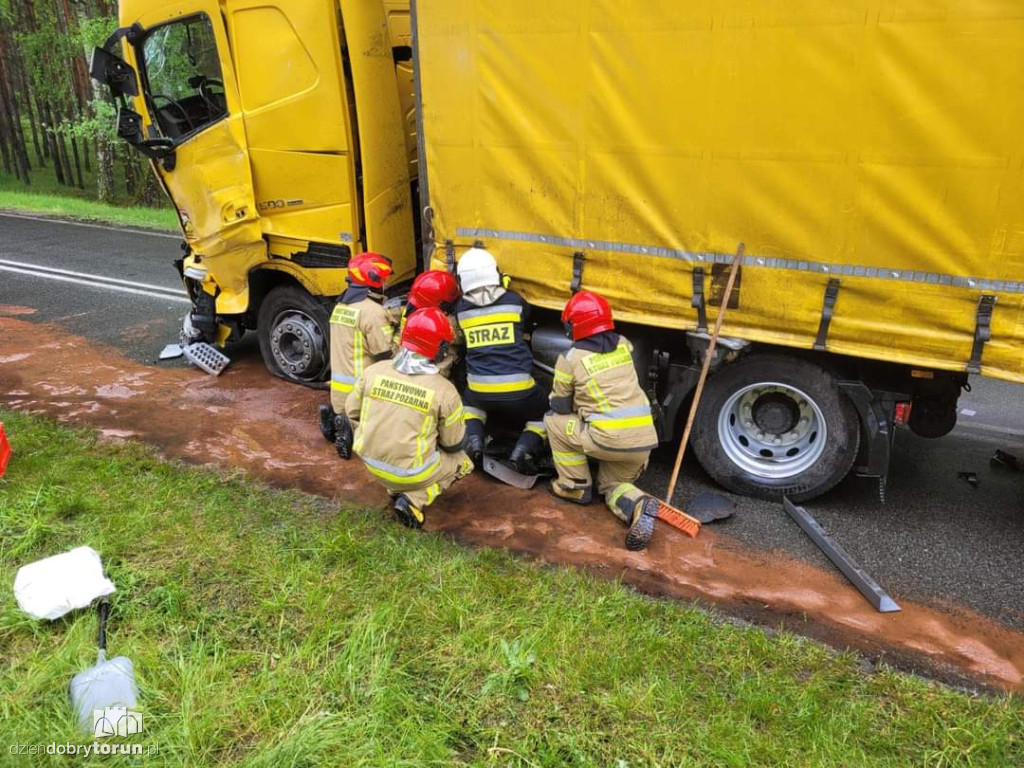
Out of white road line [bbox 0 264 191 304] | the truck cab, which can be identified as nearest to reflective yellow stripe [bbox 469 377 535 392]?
the truck cab

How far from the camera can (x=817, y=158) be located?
341cm

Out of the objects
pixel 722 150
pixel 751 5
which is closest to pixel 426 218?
pixel 722 150

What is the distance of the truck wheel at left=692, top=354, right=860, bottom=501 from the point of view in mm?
3932

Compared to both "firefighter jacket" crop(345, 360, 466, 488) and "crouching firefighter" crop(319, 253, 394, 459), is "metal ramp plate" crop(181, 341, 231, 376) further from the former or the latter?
"firefighter jacket" crop(345, 360, 466, 488)

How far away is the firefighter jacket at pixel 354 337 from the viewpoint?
4.73 meters

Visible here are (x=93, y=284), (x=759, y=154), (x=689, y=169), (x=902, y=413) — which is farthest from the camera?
(x=93, y=284)

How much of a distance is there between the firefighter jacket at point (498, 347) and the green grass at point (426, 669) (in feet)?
3.58

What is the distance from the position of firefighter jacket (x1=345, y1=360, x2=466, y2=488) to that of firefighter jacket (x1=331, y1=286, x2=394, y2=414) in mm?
892

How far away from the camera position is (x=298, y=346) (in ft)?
19.3

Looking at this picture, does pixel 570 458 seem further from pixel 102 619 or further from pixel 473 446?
pixel 102 619

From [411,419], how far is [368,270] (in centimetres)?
148

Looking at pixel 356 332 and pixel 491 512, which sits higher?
pixel 356 332

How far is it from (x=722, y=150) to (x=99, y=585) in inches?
137

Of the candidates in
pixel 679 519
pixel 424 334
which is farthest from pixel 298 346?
pixel 679 519
